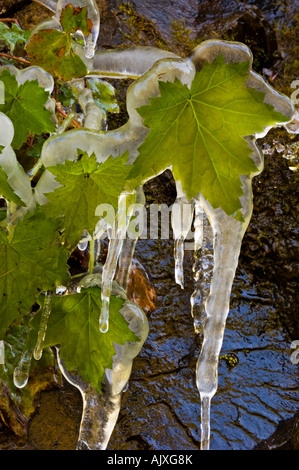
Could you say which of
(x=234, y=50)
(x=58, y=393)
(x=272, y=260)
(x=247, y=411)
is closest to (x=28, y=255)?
(x=234, y=50)

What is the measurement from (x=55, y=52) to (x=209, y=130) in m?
0.39

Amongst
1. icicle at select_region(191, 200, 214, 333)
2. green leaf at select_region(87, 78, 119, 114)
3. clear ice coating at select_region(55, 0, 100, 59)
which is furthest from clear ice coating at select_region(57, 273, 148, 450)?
green leaf at select_region(87, 78, 119, 114)

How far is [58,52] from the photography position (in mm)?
892

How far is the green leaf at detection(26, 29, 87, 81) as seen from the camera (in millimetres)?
876

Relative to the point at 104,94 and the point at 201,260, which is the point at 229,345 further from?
the point at 104,94

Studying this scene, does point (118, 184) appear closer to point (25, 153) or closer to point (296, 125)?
point (296, 125)

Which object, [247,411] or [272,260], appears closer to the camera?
[247,411]

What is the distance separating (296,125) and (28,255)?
45 cm

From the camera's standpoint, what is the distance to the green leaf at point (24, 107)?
808 mm

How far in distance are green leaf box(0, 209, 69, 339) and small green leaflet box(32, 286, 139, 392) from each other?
0.09 meters

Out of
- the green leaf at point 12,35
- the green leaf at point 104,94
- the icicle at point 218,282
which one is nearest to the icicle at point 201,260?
the icicle at point 218,282

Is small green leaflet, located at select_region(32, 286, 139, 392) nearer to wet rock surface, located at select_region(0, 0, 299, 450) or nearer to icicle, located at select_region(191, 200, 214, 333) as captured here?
icicle, located at select_region(191, 200, 214, 333)

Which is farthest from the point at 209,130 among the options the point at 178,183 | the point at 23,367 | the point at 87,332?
the point at 23,367

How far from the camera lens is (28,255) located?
746 millimetres
